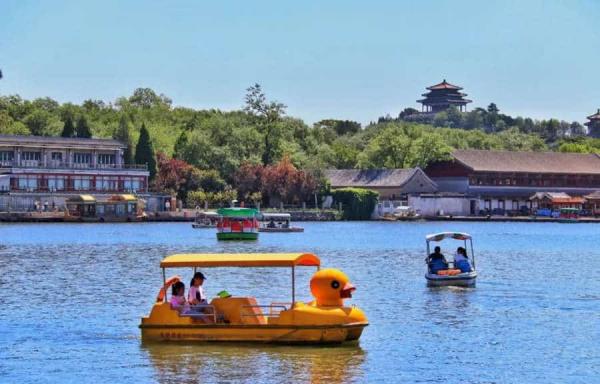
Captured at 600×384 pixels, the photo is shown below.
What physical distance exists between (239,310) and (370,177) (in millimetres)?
116136

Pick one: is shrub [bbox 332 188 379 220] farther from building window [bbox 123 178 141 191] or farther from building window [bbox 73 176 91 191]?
building window [bbox 73 176 91 191]

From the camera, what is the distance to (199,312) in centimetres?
2923

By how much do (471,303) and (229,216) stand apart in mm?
48716

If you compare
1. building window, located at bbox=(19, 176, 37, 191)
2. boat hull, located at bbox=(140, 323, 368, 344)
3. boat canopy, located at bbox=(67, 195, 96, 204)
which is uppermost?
building window, located at bbox=(19, 176, 37, 191)

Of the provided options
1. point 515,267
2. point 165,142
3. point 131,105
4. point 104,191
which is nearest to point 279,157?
point 165,142

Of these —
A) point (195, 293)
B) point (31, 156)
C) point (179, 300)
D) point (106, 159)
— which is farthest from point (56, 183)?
point (195, 293)

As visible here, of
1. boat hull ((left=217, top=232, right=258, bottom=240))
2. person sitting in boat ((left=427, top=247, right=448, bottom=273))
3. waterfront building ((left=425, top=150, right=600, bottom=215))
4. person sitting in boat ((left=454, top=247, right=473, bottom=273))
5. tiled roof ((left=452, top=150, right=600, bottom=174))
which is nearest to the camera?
person sitting in boat ((left=454, top=247, right=473, bottom=273))

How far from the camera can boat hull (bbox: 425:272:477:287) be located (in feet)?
145

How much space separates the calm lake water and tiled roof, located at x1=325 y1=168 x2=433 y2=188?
7333cm

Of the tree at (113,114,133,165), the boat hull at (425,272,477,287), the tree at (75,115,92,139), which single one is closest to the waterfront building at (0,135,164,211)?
the tree at (113,114,133,165)

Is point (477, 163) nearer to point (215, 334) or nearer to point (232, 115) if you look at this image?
point (232, 115)

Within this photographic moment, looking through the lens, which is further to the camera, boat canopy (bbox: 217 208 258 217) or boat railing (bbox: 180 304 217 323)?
boat canopy (bbox: 217 208 258 217)

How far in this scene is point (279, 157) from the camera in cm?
14525

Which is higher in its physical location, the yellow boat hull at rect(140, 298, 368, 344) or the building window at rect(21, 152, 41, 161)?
the building window at rect(21, 152, 41, 161)
